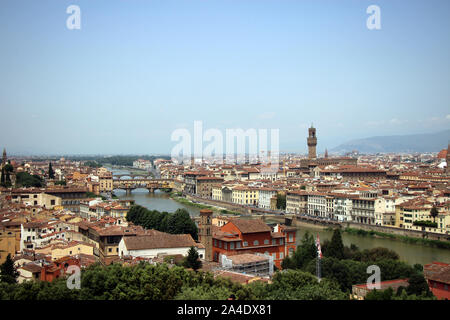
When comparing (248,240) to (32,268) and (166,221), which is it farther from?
(32,268)

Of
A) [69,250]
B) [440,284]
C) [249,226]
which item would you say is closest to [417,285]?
[440,284]

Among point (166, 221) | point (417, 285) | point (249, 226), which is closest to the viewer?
point (417, 285)

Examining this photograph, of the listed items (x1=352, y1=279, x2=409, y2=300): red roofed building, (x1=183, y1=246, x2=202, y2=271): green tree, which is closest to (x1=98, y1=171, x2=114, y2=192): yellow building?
(x1=183, y1=246, x2=202, y2=271): green tree

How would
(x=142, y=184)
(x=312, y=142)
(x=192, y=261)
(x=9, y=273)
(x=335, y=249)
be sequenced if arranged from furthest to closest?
(x=312, y=142) < (x=142, y=184) < (x=335, y=249) < (x=192, y=261) < (x=9, y=273)

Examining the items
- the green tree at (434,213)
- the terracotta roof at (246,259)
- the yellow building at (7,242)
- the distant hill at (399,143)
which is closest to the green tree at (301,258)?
the terracotta roof at (246,259)

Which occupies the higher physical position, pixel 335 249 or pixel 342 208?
pixel 335 249

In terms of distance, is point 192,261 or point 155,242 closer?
point 192,261
